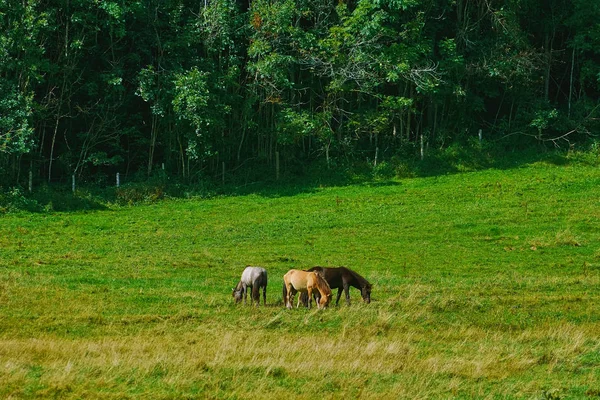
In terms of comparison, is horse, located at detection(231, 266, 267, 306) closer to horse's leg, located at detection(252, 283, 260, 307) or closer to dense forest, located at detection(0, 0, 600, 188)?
horse's leg, located at detection(252, 283, 260, 307)

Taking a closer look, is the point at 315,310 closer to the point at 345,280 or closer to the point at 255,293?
the point at 345,280

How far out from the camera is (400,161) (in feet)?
157

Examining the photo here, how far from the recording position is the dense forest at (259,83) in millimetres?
42875

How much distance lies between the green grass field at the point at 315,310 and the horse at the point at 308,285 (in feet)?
1.69

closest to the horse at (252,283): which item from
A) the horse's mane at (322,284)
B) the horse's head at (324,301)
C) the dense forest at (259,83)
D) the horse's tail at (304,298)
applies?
the horse's tail at (304,298)

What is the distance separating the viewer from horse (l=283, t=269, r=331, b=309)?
21531 millimetres

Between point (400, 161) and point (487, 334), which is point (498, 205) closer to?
point (400, 161)

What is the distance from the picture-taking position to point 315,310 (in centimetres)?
2097

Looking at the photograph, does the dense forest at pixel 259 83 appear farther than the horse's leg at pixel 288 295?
Yes

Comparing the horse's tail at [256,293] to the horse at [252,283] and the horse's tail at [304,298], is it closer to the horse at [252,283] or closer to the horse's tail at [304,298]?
the horse at [252,283]

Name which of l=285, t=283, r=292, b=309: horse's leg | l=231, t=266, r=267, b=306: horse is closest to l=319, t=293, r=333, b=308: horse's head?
l=285, t=283, r=292, b=309: horse's leg

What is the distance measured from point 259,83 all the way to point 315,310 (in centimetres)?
2663

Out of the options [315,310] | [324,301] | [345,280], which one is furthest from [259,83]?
[315,310]

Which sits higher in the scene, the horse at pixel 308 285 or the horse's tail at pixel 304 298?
the horse at pixel 308 285
